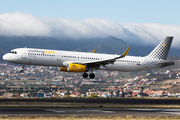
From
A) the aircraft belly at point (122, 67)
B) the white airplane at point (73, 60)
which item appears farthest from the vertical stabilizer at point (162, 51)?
the aircraft belly at point (122, 67)

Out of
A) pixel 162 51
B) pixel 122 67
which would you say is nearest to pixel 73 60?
pixel 122 67

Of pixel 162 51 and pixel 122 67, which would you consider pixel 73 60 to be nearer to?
pixel 122 67

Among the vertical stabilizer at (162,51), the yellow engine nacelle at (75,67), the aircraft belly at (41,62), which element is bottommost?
the yellow engine nacelle at (75,67)

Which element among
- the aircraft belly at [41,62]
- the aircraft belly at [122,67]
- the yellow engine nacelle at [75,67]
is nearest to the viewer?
the aircraft belly at [41,62]

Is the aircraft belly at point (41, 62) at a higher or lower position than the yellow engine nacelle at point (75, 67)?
higher

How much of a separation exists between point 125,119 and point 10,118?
14.7 m

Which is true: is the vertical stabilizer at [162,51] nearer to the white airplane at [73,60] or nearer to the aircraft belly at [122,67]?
the white airplane at [73,60]

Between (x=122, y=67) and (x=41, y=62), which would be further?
(x=122, y=67)

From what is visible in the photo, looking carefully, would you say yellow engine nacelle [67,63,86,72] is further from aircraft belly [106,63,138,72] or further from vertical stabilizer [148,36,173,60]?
vertical stabilizer [148,36,173,60]

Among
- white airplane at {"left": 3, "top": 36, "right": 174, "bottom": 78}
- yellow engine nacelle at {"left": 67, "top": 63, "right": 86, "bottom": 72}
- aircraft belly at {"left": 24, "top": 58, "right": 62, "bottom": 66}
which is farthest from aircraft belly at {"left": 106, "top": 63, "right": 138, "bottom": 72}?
aircraft belly at {"left": 24, "top": 58, "right": 62, "bottom": 66}

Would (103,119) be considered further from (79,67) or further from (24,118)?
(79,67)

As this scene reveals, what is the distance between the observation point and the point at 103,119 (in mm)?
37594

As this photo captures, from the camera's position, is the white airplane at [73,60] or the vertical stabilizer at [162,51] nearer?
the white airplane at [73,60]

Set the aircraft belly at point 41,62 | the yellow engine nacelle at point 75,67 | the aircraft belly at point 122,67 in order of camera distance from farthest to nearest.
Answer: the aircraft belly at point 122,67
the yellow engine nacelle at point 75,67
the aircraft belly at point 41,62
